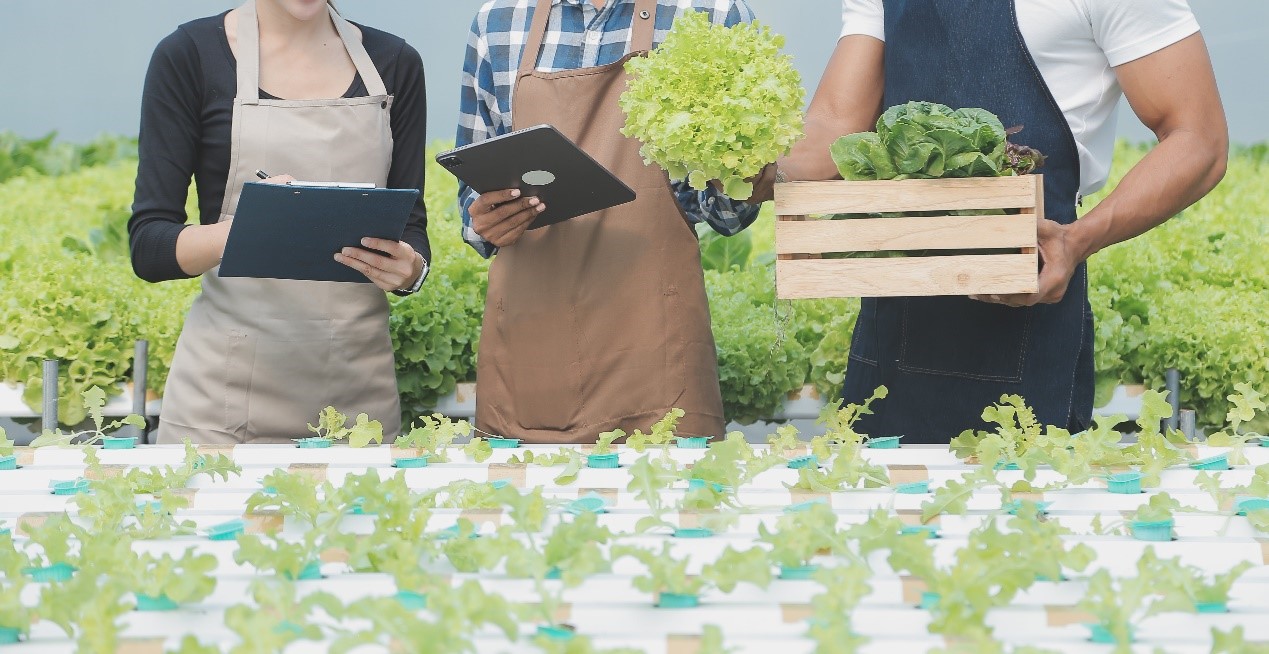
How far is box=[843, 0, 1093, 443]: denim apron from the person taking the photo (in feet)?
6.81

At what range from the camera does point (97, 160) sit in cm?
603

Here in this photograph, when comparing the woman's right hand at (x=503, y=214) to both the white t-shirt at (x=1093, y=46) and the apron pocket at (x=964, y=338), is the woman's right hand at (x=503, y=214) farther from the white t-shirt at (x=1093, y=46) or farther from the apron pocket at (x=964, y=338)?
the white t-shirt at (x=1093, y=46)

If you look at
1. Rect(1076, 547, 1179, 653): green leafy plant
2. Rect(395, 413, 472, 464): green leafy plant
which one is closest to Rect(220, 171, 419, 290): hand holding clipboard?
Rect(395, 413, 472, 464): green leafy plant

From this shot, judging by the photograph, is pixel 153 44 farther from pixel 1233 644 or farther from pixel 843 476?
pixel 1233 644

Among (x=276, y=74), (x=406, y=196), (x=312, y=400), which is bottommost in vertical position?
(x=312, y=400)

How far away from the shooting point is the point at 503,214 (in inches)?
90.9

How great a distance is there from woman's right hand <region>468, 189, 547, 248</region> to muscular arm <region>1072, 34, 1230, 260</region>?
3.18 ft

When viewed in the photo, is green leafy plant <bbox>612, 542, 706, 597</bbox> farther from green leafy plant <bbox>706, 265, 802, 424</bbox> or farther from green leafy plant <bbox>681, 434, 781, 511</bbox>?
green leafy plant <bbox>706, 265, 802, 424</bbox>

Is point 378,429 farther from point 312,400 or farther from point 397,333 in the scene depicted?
point 397,333

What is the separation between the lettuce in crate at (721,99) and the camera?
70.7 inches

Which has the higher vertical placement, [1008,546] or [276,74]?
[276,74]

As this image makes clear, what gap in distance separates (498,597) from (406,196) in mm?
1240

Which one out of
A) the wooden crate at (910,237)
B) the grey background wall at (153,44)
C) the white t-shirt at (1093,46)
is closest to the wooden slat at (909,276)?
the wooden crate at (910,237)

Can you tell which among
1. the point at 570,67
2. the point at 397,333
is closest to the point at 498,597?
the point at 570,67
